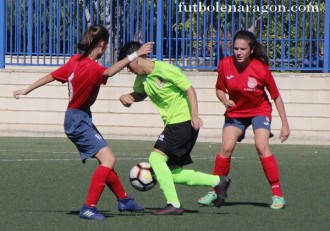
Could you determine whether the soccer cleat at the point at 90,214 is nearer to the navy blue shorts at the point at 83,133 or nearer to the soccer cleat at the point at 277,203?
the navy blue shorts at the point at 83,133

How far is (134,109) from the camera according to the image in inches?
846

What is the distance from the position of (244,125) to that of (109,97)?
10250mm

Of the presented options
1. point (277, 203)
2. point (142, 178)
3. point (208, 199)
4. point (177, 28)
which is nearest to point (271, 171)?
point (277, 203)

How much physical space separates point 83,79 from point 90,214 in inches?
45.1

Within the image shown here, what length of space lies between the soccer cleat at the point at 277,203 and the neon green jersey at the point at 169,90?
4.00 ft

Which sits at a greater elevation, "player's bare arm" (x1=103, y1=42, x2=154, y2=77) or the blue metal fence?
"player's bare arm" (x1=103, y1=42, x2=154, y2=77)

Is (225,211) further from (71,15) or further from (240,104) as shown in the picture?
(71,15)

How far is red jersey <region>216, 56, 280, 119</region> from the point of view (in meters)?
11.3

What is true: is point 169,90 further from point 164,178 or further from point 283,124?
point 283,124

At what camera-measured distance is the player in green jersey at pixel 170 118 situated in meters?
10.5

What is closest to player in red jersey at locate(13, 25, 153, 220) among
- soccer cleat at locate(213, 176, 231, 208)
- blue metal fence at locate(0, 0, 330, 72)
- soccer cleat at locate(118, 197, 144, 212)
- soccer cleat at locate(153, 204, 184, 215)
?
soccer cleat at locate(118, 197, 144, 212)

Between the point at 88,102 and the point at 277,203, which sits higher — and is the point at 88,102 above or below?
above

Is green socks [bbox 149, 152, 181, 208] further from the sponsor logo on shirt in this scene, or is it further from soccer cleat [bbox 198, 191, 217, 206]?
the sponsor logo on shirt

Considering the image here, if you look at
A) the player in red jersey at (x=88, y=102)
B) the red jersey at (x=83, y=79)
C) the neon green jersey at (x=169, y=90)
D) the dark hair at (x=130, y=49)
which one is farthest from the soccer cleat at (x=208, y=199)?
the dark hair at (x=130, y=49)
